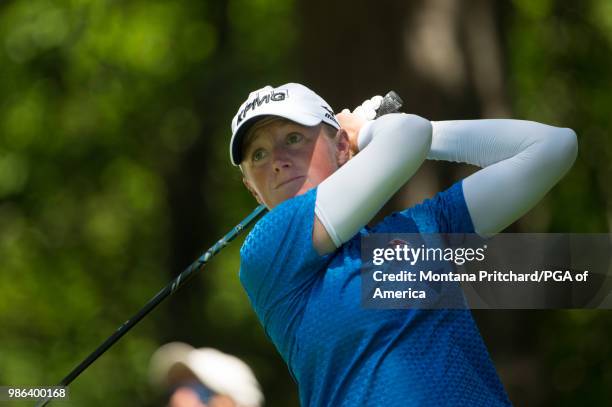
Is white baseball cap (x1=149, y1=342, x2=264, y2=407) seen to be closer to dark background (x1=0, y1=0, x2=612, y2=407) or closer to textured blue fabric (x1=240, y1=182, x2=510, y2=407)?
textured blue fabric (x1=240, y1=182, x2=510, y2=407)

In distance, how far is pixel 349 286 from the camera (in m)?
2.16

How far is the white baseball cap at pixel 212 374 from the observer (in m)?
2.40

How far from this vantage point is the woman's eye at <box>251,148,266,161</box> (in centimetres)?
239

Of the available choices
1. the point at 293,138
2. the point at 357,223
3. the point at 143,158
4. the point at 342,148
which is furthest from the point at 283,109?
the point at 143,158

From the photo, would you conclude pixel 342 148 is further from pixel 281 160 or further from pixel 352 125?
pixel 281 160

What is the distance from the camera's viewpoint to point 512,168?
2336 millimetres

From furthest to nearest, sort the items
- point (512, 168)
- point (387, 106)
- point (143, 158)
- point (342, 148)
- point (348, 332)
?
point (143, 158)
point (387, 106)
point (342, 148)
point (512, 168)
point (348, 332)

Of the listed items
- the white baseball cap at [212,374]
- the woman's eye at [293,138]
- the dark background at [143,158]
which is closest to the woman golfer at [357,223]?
the woman's eye at [293,138]

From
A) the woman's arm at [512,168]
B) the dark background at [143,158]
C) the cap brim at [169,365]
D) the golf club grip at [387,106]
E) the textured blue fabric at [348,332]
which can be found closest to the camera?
the textured blue fabric at [348,332]

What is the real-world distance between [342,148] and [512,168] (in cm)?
39

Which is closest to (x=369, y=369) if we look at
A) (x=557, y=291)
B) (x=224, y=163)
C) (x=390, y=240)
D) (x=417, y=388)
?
(x=417, y=388)

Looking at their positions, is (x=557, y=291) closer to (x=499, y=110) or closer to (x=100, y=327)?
(x=499, y=110)

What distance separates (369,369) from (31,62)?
30.3 feet

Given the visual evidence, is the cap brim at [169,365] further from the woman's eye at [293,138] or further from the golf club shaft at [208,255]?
the woman's eye at [293,138]
